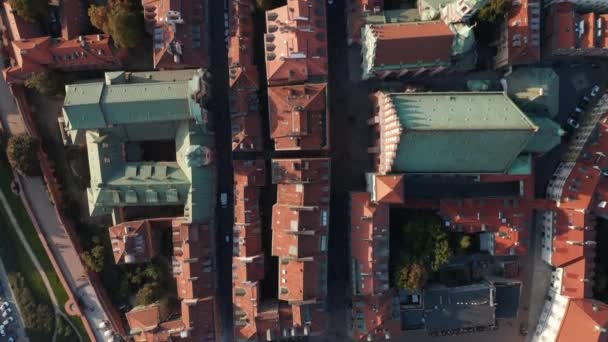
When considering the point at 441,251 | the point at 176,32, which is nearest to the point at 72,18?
the point at 176,32

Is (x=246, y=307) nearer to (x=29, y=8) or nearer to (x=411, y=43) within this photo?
(x=411, y=43)

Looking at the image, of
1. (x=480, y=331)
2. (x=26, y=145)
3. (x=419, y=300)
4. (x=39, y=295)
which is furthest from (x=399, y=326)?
(x=26, y=145)

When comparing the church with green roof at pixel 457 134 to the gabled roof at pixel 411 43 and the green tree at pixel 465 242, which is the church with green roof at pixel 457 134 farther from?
the green tree at pixel 465 242

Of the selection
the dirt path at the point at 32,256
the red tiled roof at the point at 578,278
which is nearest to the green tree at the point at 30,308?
the dirt path at the point at 32,256

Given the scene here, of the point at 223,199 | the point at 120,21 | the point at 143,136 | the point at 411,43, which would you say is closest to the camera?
the point at 411,43

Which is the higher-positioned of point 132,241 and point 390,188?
point 390,188

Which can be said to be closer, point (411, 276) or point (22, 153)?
point (411, 276)

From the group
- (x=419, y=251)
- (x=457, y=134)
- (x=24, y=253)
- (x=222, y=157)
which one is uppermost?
(x=457, y=134)

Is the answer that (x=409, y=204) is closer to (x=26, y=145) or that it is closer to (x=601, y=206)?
(x=601, y=206)
